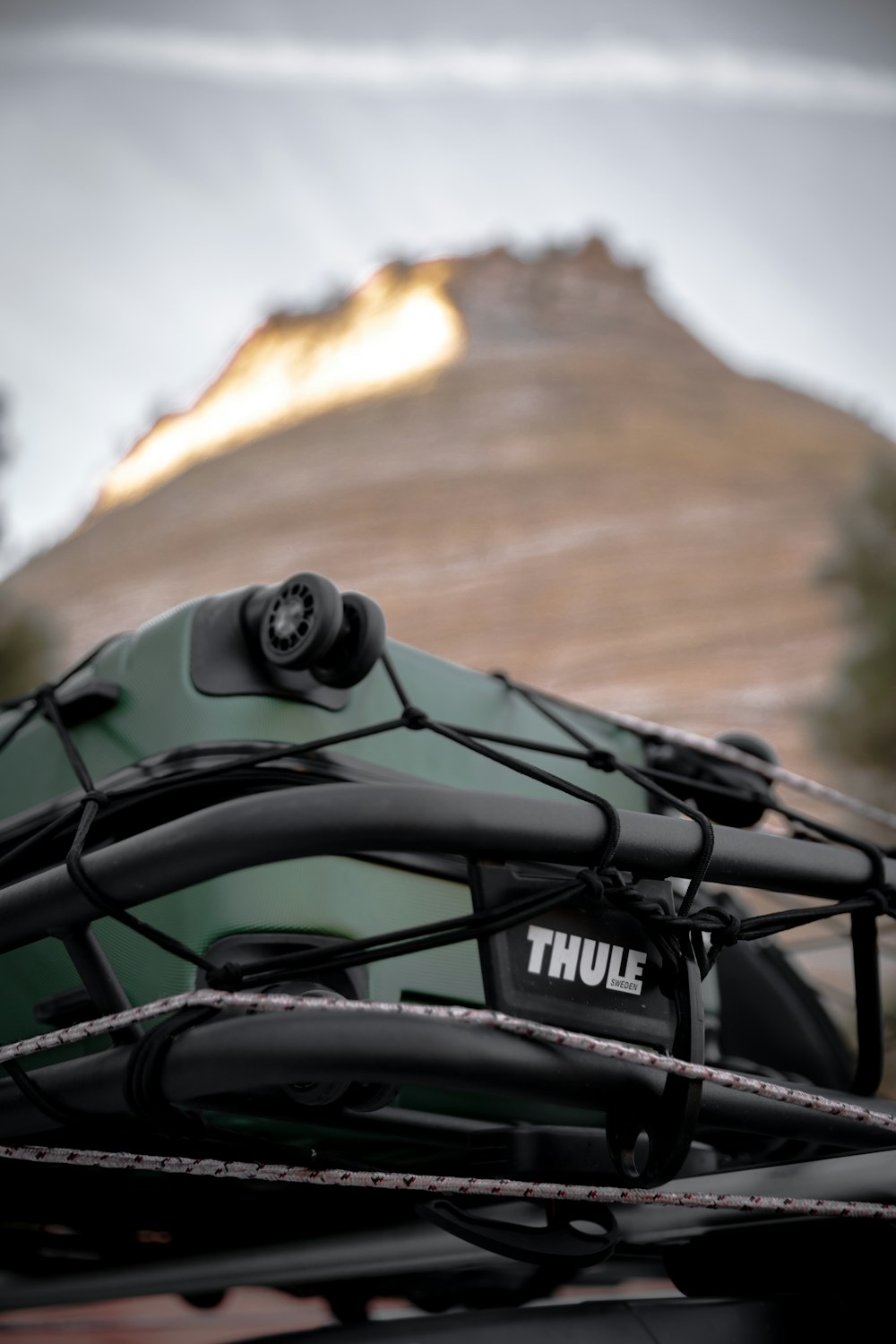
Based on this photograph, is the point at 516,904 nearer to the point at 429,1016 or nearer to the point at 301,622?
the point at 429,1016

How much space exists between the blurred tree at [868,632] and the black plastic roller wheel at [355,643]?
→ 8054 mm

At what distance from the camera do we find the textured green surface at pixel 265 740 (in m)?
1.56

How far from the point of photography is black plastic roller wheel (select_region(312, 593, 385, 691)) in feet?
5.31

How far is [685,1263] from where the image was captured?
6.40ft

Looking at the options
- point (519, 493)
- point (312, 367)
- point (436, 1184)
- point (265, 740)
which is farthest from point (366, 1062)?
point (312, 367)

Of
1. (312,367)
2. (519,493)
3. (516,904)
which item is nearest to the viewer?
(516,904)

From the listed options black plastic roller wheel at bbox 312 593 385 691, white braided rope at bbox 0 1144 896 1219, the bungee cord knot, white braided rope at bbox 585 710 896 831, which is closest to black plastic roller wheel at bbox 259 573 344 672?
black plastic roller wheel at bbox 312 593 385 691

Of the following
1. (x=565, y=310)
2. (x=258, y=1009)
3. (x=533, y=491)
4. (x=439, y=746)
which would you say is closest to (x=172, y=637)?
(x=439, y=746)

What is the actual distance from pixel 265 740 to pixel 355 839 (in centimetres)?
39

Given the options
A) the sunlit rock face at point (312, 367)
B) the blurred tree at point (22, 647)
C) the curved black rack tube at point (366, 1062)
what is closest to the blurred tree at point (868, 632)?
the blurred tree at point (22, 647)

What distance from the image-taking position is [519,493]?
32375mm

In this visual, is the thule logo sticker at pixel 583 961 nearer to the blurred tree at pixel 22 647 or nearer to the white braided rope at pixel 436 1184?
the white braided rope at pixel 436 1184

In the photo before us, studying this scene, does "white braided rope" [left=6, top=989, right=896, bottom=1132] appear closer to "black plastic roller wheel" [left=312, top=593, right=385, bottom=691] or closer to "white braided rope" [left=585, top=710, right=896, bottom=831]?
"black plastic roller wheel" [left=312, top=593, right=385, bottom=691]

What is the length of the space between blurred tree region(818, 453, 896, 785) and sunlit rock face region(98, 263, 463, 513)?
30.1 m
